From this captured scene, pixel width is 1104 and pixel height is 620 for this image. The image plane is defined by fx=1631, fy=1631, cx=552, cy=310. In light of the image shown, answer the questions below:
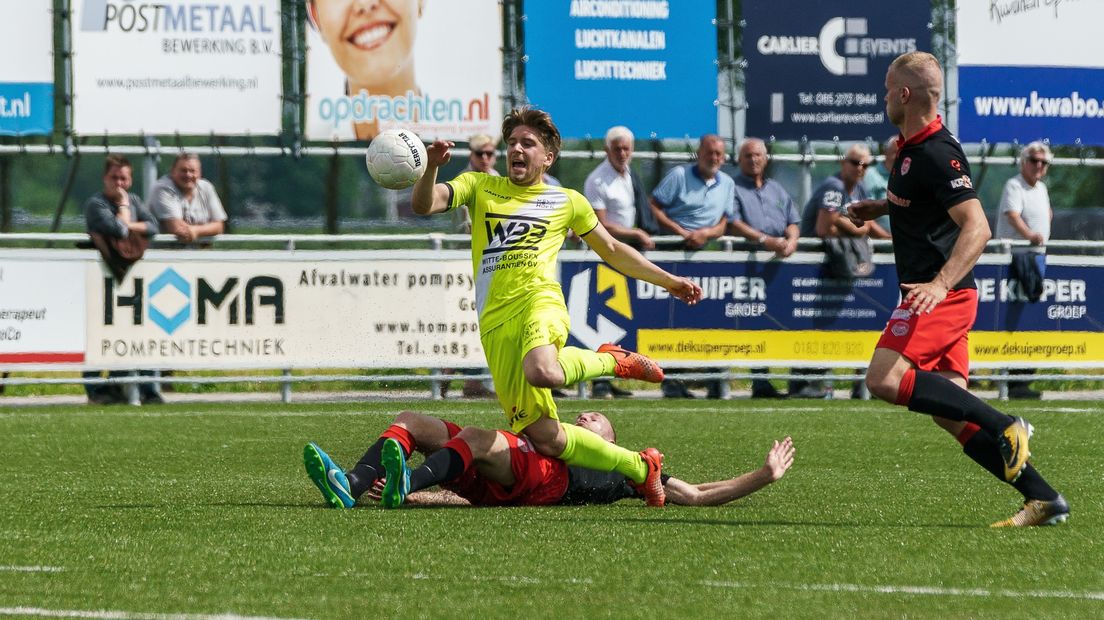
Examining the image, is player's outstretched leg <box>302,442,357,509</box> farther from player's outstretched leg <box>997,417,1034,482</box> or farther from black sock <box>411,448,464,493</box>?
player's outstretched leg <box>997,417,1034,482</box>

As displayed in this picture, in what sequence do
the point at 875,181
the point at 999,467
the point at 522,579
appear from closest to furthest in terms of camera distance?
the point at 522,579
the point at 999,467
the point at 875,181

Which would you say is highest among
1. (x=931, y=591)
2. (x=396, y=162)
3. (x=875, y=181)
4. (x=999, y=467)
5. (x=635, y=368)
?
(x=875, y=181)

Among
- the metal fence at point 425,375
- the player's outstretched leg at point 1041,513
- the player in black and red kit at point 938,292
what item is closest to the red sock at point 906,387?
the player in black and red kit at point 938,292

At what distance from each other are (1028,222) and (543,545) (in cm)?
1078

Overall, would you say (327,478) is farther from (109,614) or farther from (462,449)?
(109,614)

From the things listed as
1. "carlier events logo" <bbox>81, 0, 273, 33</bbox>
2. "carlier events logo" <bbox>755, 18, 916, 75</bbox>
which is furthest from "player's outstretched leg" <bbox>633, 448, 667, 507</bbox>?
"carlier events logo" <bbox>755, 18, 916, 75</bbox>

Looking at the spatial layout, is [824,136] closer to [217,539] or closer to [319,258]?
[319,258]

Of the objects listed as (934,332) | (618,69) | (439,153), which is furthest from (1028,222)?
(439,153)

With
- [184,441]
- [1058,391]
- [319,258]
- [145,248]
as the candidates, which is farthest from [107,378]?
[1058,391]

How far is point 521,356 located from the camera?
7.30 metres

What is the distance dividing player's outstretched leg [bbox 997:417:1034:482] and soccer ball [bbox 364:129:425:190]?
9.13ft

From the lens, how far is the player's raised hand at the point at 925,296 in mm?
6414

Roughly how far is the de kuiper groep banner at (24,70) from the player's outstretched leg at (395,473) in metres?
11.1

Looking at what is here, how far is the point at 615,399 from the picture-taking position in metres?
14.5
